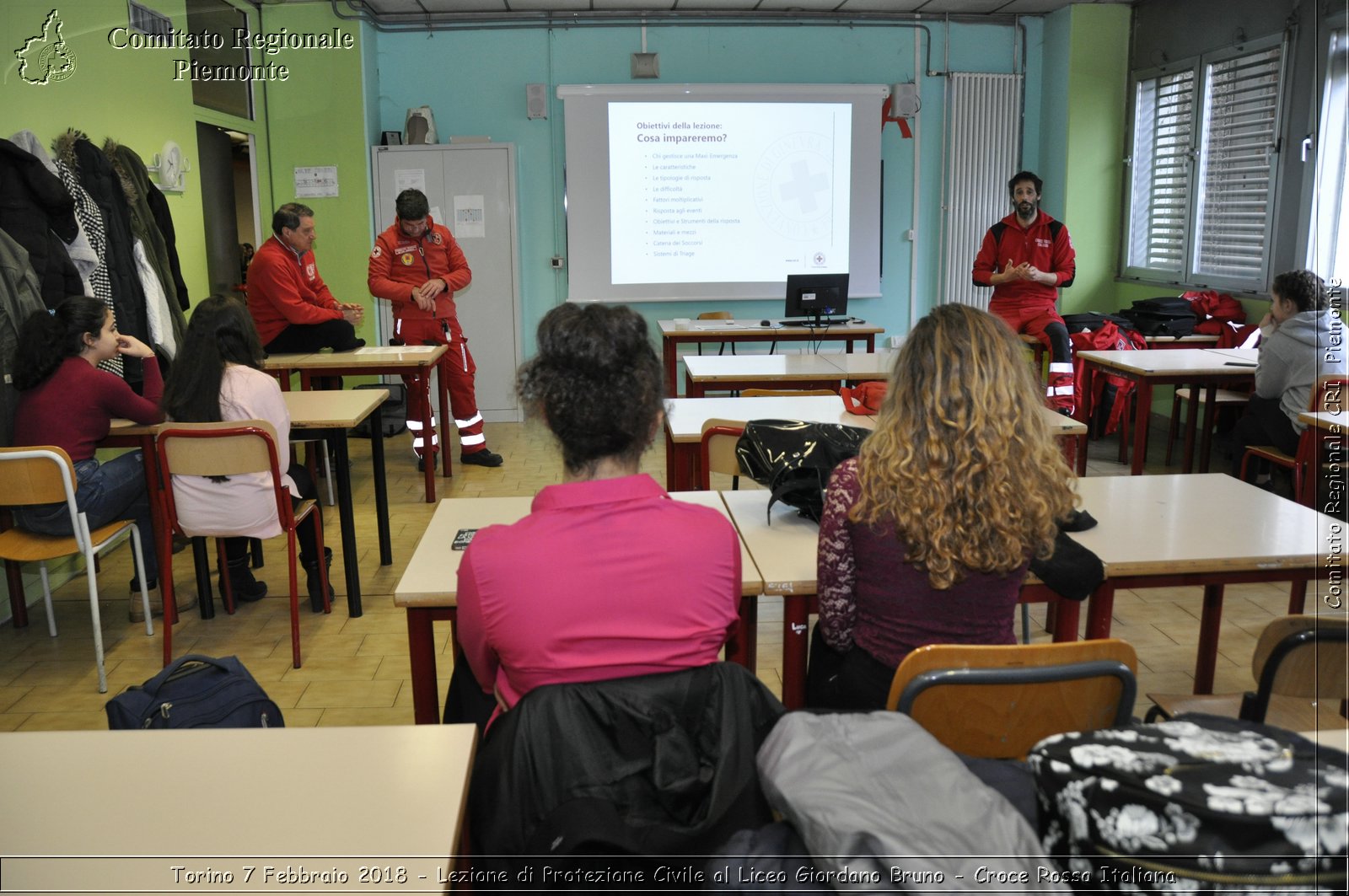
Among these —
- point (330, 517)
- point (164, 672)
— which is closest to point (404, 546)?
point (330, 517)

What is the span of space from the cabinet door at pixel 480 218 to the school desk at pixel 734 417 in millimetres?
3414

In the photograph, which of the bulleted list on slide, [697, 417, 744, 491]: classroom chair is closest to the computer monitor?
the bulleted list on slide

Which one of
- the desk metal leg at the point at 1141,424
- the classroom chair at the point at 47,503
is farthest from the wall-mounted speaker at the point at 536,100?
the classroom chair at the point at 47,503

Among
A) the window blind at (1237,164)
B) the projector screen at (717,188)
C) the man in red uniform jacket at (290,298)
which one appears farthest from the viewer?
the projector screen at (717,188)

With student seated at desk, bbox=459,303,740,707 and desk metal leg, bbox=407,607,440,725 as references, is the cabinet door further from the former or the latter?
student seated at desk, bbox=459,303,740,707

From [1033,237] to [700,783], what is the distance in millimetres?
5392

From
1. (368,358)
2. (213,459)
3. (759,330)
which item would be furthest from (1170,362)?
(213,459)

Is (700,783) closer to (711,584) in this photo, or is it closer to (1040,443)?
(711,584)

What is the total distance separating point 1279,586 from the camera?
144 inches

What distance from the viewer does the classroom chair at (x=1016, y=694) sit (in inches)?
54.3

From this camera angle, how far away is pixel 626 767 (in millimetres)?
1152

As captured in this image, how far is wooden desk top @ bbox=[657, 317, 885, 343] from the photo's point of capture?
586cm

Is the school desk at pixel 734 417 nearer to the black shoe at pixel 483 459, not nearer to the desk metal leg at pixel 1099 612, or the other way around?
the desk metal leg at pixel 1099 612

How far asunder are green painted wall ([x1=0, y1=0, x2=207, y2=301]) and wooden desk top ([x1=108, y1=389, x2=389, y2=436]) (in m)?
1.41
